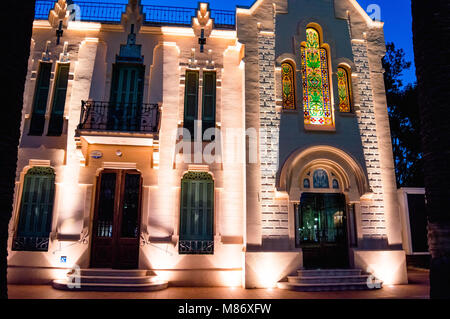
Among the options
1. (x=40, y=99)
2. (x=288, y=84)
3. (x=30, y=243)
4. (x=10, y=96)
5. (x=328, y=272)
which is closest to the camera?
(x=10, y=96)

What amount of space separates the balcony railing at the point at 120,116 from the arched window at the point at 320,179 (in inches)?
212

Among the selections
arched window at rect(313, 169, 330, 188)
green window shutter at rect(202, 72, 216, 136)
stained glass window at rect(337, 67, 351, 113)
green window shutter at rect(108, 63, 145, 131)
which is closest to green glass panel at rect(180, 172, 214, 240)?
green window shutter at rect(202, 72, 216, 136)

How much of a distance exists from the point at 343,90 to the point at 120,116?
7.80 metres

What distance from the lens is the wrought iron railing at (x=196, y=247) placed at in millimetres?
10094

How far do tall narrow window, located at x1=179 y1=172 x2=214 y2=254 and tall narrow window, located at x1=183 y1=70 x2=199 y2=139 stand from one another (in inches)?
61.6

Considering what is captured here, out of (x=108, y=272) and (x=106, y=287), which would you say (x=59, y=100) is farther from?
(x=106, y=287)

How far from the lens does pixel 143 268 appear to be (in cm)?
991

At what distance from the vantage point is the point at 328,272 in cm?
960

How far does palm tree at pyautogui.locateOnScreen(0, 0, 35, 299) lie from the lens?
4207mm

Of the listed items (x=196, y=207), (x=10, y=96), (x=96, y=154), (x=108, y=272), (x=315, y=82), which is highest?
(x=315, y=82)

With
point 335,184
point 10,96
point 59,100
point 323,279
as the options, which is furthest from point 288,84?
point 10,96

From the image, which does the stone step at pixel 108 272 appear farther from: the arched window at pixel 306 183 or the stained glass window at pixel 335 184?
the stained glass window at pixel 335 184

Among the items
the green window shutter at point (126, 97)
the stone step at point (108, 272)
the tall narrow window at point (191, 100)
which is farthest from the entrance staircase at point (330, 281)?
the green window shutter at point (126, 97)

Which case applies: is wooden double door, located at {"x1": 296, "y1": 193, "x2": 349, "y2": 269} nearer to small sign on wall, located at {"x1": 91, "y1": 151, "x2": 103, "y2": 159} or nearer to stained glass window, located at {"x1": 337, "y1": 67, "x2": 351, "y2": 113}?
stained glass window, located at {"x1": 337, "y1": 67, "x2": 351, "y2": 113}
